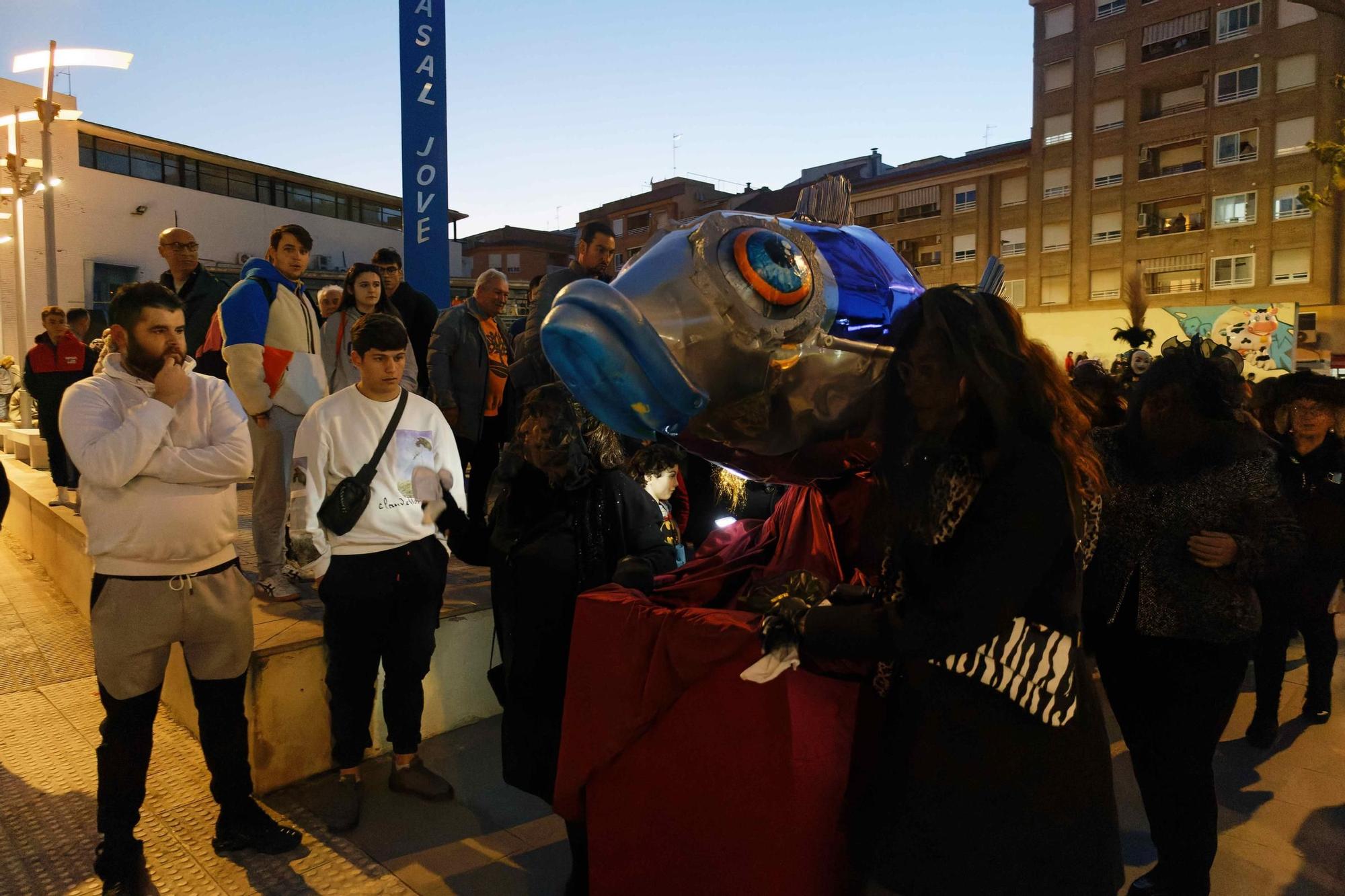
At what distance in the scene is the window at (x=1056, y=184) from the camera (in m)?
30.8

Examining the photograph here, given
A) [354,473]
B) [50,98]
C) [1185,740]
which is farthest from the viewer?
[50,98]

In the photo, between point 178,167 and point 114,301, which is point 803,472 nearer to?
point 114,301

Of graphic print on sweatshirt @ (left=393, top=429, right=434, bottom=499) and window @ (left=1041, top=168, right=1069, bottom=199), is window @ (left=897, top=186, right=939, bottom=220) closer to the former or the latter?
window @ (left=1041, top=168, right=1069, bottom=199)

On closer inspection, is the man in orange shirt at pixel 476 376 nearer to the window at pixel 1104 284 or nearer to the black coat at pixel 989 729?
the black coat at pixel 989 729

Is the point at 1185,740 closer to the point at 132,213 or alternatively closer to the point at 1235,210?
the point at 132,213

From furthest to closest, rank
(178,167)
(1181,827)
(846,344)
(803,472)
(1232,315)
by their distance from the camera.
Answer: (178,167), (1232,315), (1181,827), (803,472), (846,344)

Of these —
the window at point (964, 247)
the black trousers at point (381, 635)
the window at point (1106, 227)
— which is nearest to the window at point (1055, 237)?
the window at point (1106, 227)

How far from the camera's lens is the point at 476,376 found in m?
4.79

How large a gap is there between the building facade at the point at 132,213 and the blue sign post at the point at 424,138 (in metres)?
19.3

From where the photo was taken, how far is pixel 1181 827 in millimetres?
2426

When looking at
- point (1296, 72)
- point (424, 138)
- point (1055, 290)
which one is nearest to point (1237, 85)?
point (1296, 72)

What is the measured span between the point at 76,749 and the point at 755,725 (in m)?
3.29

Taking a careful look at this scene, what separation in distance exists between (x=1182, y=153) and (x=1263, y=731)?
30.7 m

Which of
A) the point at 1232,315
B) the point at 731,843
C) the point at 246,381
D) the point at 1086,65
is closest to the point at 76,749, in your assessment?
the point at 246,381
